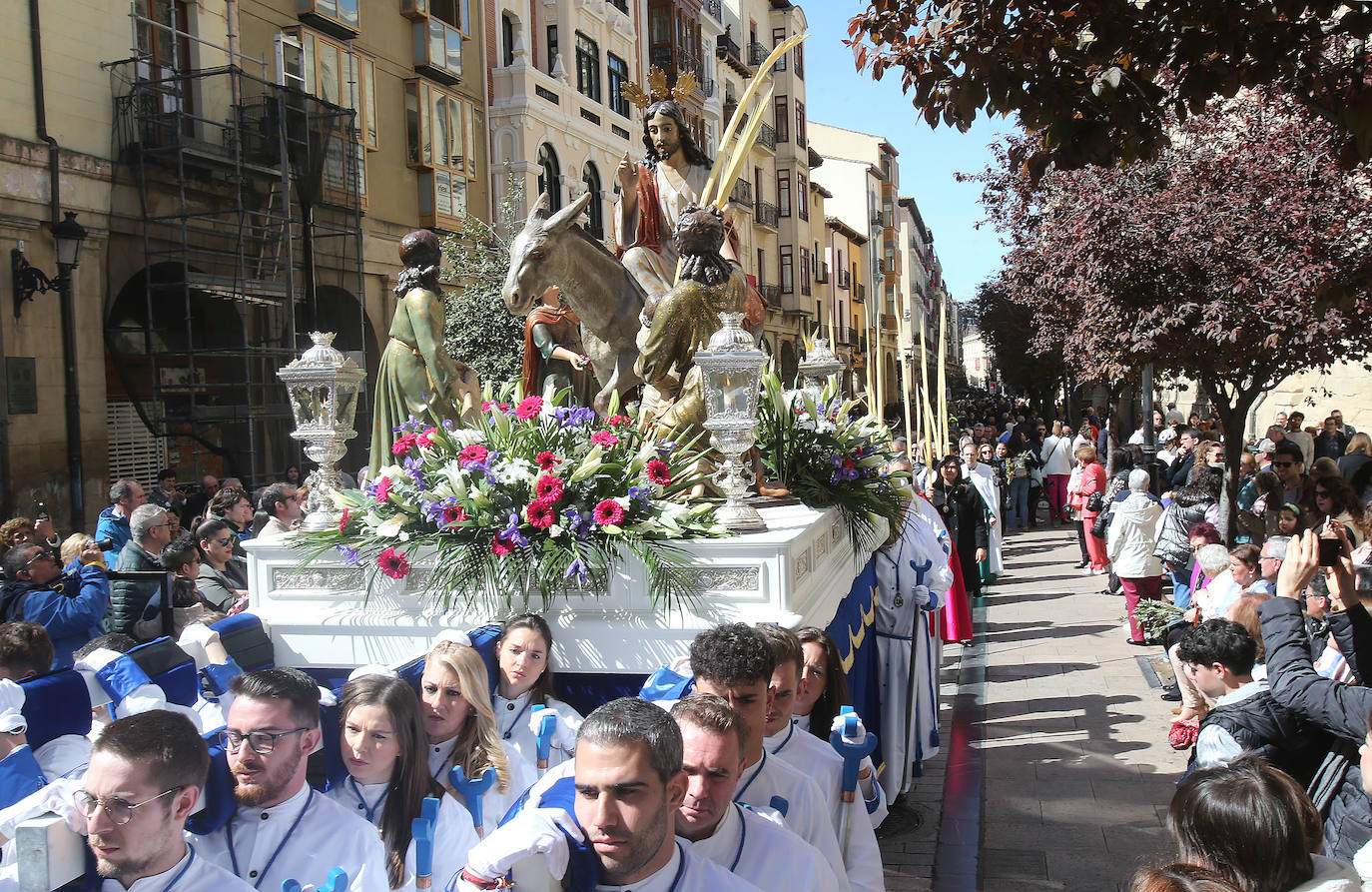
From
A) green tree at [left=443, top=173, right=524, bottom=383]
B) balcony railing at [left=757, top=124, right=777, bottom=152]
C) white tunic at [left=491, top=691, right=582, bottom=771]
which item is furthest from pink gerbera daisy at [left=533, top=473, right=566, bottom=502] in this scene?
balcony railing at [left=757, top=124, right=777, bottom=152]

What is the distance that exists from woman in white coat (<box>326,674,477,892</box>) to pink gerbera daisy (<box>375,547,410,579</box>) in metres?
1.61

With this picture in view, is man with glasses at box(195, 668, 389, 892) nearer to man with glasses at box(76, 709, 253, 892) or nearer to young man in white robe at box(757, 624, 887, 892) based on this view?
man with glasses at box(76, 709, 253, 892)

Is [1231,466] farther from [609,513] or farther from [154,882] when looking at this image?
[154,882]

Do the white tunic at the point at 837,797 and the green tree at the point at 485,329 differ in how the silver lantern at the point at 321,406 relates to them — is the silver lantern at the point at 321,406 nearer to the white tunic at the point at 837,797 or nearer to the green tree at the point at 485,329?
the white tunic at the point at 837,797

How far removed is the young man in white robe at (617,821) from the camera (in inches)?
84.8

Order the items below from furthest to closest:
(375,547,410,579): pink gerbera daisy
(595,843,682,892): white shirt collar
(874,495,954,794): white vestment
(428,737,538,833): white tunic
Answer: (874,495,954,794): white vestment < (375,547,410,579): pink gerbera daisy < (428,737,538,833): white tunic < (595,843,682,892): white shirt collar

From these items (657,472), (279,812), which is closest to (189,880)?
(279,812)

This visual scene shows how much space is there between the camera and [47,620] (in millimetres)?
5340

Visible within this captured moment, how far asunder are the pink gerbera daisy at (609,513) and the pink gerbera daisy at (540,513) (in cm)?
19

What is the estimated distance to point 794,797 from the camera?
133 inches

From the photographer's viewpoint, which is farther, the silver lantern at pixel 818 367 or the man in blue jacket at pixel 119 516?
the silver lantern at pixel 818 367

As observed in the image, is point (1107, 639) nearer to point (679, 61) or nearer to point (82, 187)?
point (82, 187)

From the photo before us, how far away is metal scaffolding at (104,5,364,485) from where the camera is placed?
14.9 metres

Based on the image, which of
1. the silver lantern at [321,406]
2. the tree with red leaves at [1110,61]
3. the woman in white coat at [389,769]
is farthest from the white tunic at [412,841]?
the tree with red leaves at [1110,61]
